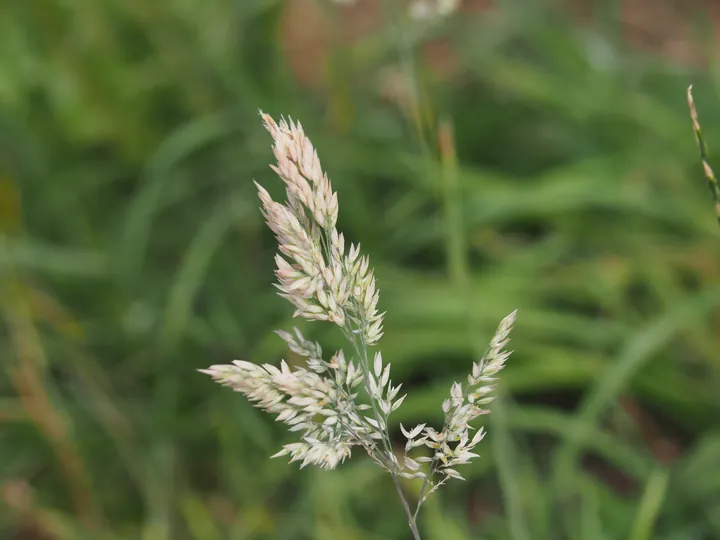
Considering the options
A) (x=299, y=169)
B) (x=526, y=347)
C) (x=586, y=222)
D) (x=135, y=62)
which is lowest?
(x=526, y=347)

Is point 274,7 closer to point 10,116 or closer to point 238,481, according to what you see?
point 10,116

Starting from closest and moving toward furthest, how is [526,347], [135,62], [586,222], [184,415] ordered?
[526,347]
[184,415]
[586,222]
[135,62]

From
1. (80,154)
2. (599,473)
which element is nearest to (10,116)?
(80,154)

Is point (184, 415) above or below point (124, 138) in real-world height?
below

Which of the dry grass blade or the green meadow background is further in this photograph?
the green meadow background

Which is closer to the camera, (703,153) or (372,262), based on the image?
(703,153)

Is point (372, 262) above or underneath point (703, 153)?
underneath

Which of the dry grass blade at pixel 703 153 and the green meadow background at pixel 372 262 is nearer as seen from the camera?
the dry grass blade at pixel 703 153

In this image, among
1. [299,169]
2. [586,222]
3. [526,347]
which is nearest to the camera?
[299,169]
